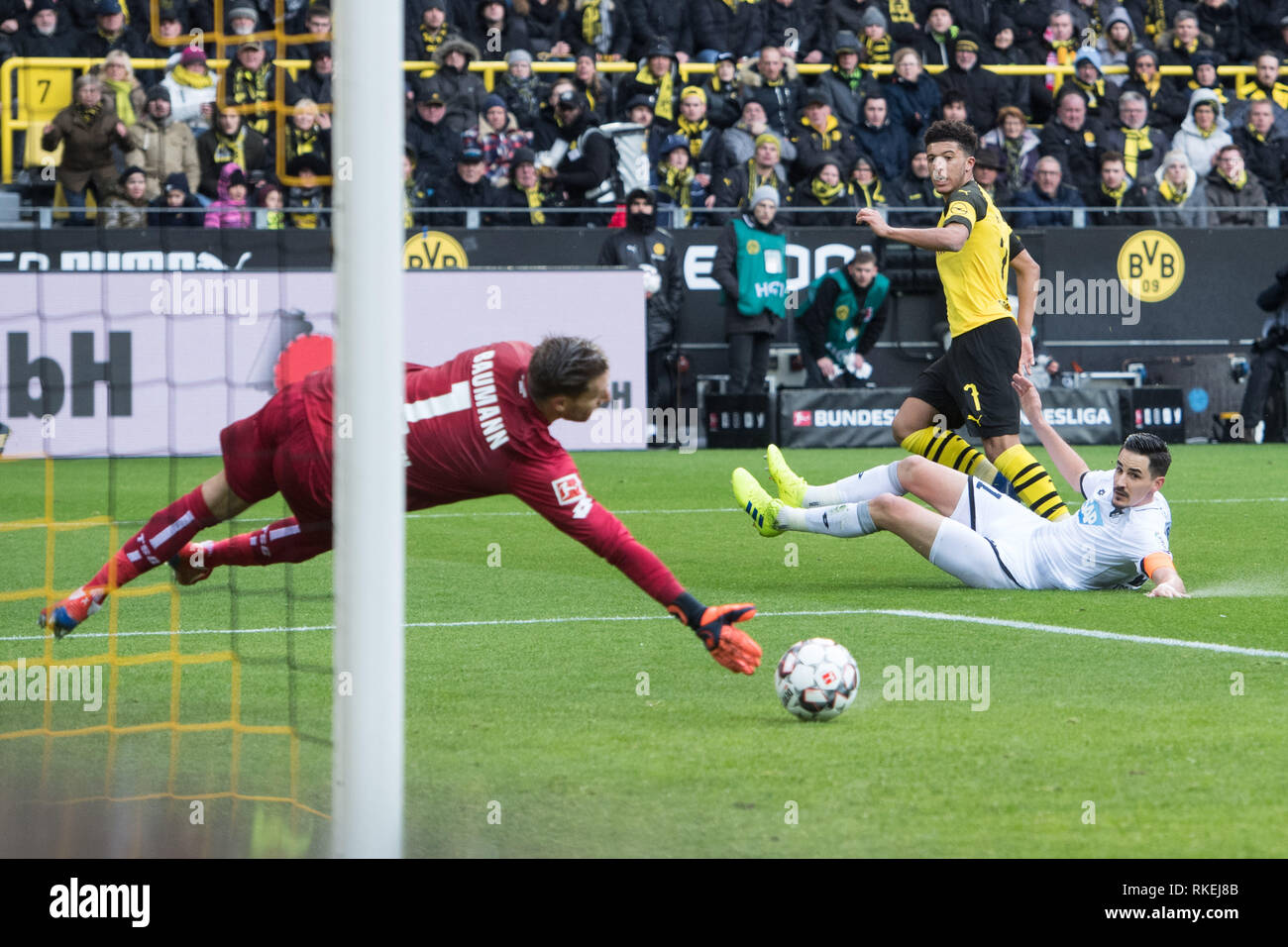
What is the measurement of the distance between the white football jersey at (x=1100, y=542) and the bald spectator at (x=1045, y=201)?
10.8 meters

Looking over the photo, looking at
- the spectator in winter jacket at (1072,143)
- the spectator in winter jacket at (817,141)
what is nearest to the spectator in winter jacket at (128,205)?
the spectator in winter jacket at (817,141)

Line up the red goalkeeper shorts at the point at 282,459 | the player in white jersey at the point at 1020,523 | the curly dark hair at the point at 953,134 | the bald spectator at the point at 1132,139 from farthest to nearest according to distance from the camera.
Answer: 1. the bald spectator at the point at 1132,139
2. the curly dark hair at the point at 953,134
3. the player in white jersey at the point at 1020,523
4. the red goalkeeper shorts at the point at 282,459

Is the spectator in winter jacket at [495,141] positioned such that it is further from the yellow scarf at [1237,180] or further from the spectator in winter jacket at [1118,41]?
the yellow scarf at [1237,180]

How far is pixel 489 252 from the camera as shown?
1698cm

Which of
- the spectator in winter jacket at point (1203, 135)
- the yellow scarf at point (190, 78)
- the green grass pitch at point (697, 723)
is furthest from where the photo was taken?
the spectator in winter jacket at point (1203, 135)

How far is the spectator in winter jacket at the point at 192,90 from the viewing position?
34.4ft

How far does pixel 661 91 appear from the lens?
701 inches

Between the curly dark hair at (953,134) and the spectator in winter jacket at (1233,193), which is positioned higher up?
the spectator in winter jacket at (1233,193)

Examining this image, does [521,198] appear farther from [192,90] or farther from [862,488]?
[862,488]

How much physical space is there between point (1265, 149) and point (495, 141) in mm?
8356

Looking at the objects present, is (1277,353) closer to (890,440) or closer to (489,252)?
(890,440)
